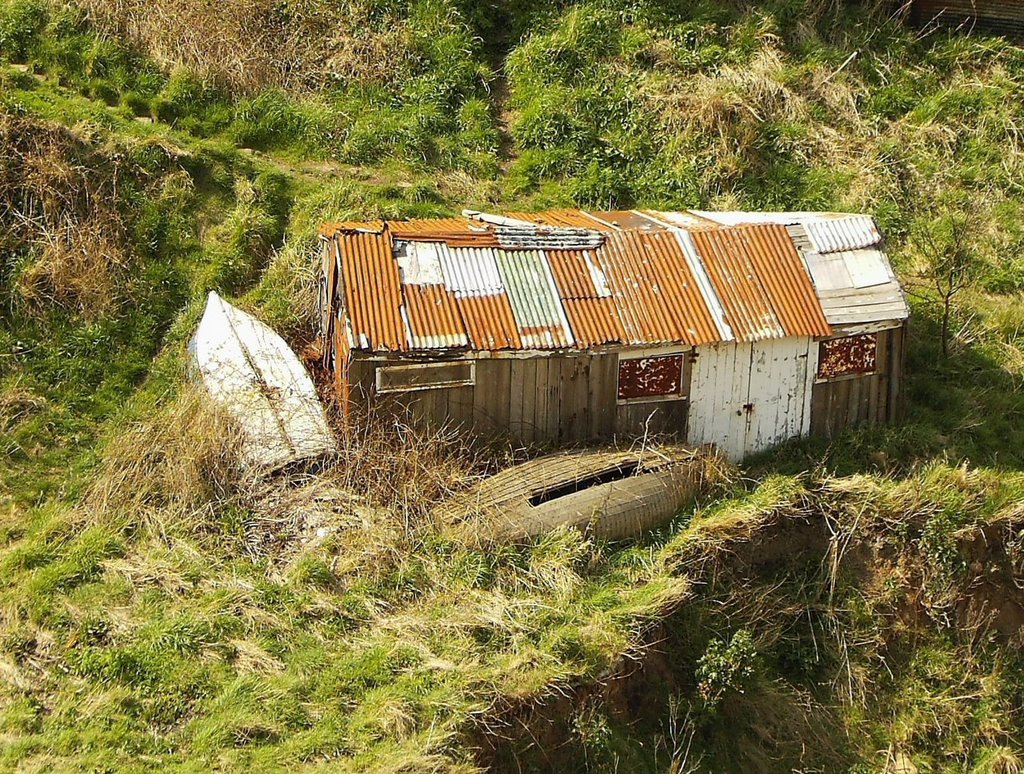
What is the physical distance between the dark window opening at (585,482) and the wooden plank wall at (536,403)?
62 centimetres

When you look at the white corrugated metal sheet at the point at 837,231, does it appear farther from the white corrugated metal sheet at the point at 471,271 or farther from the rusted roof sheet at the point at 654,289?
the white corrugated metal sheet at the point at 471,271

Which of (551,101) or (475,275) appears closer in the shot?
(475,275)

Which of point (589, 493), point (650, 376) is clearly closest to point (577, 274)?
point (650, 376)

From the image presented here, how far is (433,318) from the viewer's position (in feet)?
32.8

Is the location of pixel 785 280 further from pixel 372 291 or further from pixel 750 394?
pixel 372 291

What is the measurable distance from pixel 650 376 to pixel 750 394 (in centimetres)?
114

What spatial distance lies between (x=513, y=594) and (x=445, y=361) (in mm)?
2348

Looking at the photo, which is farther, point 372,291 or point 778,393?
point 778,393

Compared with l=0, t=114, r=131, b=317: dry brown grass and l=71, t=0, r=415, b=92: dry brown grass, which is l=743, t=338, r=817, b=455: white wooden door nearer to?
l=0, t=114, r=131, b=317: dry brown grass

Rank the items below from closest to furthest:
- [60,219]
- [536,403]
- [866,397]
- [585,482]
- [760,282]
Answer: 1. [585,482]
2. [536,403]
3. [760,282]
4. [866,397]
5. [60,219]

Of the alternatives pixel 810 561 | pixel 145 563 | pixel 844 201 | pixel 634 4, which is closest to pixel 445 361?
pixel 145 563

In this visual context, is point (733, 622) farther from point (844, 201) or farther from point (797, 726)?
point (844, 201)

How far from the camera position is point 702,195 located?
14.3 m

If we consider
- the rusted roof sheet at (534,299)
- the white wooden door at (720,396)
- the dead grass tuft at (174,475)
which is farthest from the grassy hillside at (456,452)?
the rusted roof sheet at (534,299)
